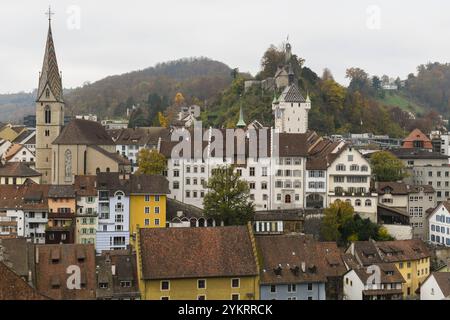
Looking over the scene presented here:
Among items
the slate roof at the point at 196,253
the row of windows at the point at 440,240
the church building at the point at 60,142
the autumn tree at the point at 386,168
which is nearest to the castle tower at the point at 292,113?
the autumn tree at the point at 386,168

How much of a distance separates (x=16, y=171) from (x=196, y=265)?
40.3 meters

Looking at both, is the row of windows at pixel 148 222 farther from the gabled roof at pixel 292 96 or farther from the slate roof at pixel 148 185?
the gabled roof at pixel 292 96

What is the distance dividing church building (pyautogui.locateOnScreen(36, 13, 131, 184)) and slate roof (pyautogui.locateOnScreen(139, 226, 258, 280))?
3465 centimetres

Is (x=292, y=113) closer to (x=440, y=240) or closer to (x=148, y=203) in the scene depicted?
(x=440, y=240)

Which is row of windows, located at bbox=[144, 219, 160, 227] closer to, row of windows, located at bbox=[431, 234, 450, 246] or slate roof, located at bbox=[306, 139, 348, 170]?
slate roof, located at bbox=[306, 139, 348, 170]

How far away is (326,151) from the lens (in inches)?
2783

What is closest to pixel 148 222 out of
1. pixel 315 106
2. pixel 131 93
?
pixel 315 106

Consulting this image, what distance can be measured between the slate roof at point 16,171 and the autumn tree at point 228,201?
77.7ft

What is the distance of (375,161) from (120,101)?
11302 cm

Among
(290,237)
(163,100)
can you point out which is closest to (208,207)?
(290,237)

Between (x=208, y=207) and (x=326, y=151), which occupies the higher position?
(x=326, y=151)
